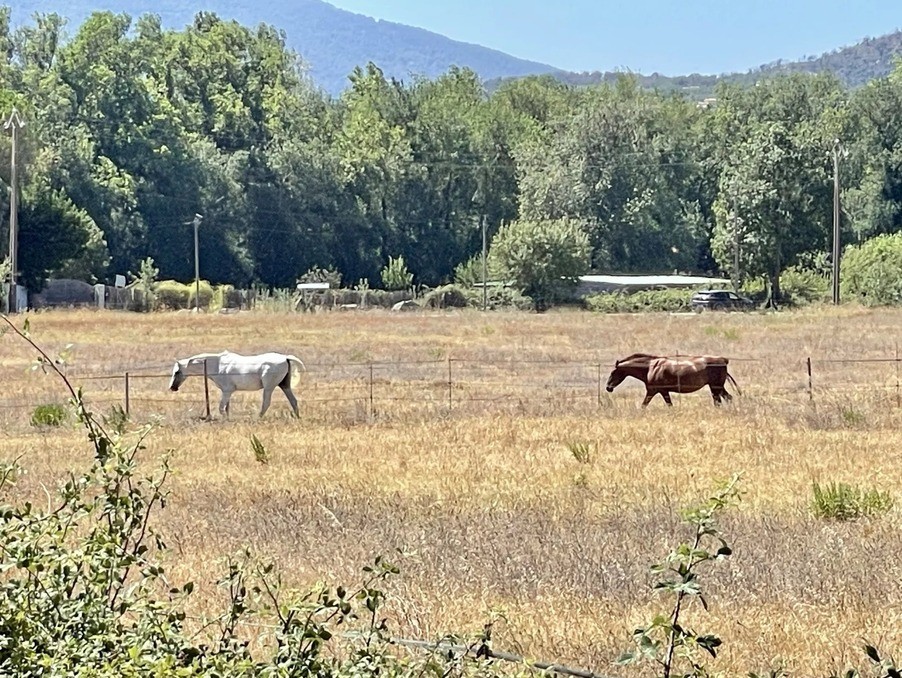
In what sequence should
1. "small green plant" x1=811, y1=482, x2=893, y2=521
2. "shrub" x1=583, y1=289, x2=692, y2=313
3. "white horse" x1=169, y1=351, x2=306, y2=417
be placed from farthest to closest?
"shrub" x1=583, y1=289, x2=692, y2=313 → "white horse" x1=169, y1=351, x2=306, y2=417 → "small green plant" x1=811, y1=482, x2=893, y2=521

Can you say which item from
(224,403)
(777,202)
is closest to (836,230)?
(777,202)

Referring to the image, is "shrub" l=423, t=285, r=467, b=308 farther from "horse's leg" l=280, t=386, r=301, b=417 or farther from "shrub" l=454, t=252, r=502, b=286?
"horse's leg" l=280, t=386, r=301, b=417

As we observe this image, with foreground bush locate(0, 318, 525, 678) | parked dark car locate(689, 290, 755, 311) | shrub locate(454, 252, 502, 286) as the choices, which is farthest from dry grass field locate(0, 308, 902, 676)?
shrub locate(454, 252, 502, 286)

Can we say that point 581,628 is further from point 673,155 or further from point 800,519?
point 673,155

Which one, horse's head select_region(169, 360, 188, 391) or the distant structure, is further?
the distant structure

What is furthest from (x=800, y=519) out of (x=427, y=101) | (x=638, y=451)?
(x=427, y=101)

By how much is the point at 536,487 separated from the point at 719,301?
2475 inches

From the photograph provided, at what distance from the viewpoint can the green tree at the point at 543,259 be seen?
259 ft

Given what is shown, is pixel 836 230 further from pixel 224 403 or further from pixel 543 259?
pixel 224 403

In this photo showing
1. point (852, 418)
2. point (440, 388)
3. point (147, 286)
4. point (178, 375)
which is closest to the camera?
point (852, 418)

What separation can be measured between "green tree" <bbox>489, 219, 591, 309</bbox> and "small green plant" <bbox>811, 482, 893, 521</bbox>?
214 feet

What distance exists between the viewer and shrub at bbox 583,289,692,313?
7738 centimetres

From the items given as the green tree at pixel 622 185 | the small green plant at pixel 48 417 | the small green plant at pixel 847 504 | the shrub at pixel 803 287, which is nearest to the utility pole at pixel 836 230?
the shrub at pixel 803 287

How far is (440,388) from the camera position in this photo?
27.7m
